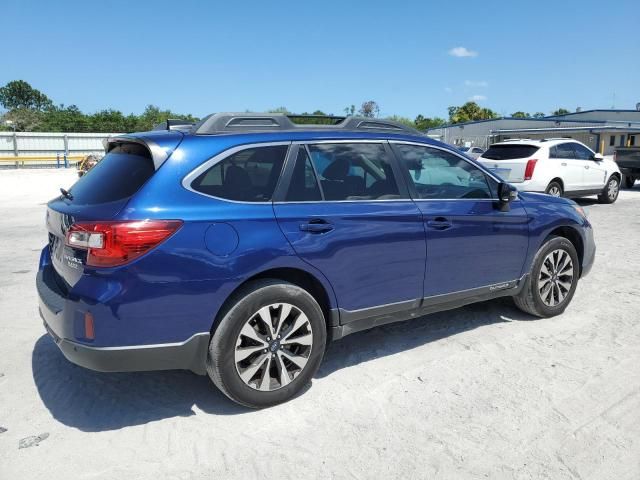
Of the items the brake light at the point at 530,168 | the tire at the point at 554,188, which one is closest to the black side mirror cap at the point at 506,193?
the brake light at the point at 530,168

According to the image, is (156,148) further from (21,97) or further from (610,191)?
(21,97)

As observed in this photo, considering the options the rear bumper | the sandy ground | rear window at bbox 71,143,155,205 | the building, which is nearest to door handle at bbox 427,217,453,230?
the sandy ground

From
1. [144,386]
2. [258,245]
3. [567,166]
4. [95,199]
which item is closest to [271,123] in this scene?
[258,245]

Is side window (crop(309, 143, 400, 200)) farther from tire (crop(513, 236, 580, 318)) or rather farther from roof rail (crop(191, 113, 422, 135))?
→ tire (crop(513, 236, 580, 318))

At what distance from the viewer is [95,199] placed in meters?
3.17

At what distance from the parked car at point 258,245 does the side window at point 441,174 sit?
1 cm

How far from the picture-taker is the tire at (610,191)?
1426 centimetres

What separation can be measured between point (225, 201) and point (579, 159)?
40.9 feet

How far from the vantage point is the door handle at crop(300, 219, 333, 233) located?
3330mm

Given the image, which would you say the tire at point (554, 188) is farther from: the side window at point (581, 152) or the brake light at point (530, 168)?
the side window at point (581, 152)

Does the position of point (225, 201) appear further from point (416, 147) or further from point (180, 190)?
point (416, 147)

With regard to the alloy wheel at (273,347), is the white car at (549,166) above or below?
above

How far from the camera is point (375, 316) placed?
3.77 meters

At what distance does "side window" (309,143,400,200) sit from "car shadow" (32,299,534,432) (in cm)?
130
